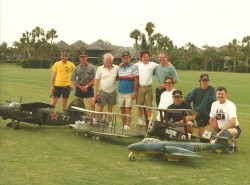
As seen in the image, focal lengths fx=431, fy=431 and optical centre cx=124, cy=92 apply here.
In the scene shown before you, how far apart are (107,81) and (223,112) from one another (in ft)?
9.27

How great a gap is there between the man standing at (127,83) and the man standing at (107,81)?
18 centimetres

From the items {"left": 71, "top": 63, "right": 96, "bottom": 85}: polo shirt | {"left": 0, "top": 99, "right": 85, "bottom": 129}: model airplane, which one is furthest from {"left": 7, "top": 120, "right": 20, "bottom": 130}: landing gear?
{"left": 71, "top": 63, "right": 96, "bottom": 85}: polo shirt

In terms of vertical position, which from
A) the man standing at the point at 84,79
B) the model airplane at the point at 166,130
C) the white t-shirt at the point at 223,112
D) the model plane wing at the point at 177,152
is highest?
the man standing at the point at 84,79

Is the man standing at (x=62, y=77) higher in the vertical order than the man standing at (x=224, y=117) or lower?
higher

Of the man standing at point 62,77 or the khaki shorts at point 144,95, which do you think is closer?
the khaki shorts at point 144,95

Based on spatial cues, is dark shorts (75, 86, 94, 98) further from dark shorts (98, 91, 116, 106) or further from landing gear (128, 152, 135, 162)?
landing gear (128, 152, 135, 162)

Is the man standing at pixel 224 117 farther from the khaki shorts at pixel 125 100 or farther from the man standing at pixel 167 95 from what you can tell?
the khaki shorts at pixel 125 100

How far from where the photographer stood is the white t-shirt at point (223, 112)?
8555 mm

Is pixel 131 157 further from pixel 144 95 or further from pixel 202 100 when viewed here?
pixel 144 95

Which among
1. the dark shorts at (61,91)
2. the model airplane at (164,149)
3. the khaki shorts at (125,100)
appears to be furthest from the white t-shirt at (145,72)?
the model airplane at (164,149)

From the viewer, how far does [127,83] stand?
32.4 ft

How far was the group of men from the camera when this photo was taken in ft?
28.5

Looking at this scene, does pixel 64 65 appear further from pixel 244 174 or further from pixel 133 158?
pixel 244 174

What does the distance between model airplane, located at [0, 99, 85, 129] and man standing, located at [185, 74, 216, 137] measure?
114 inches
